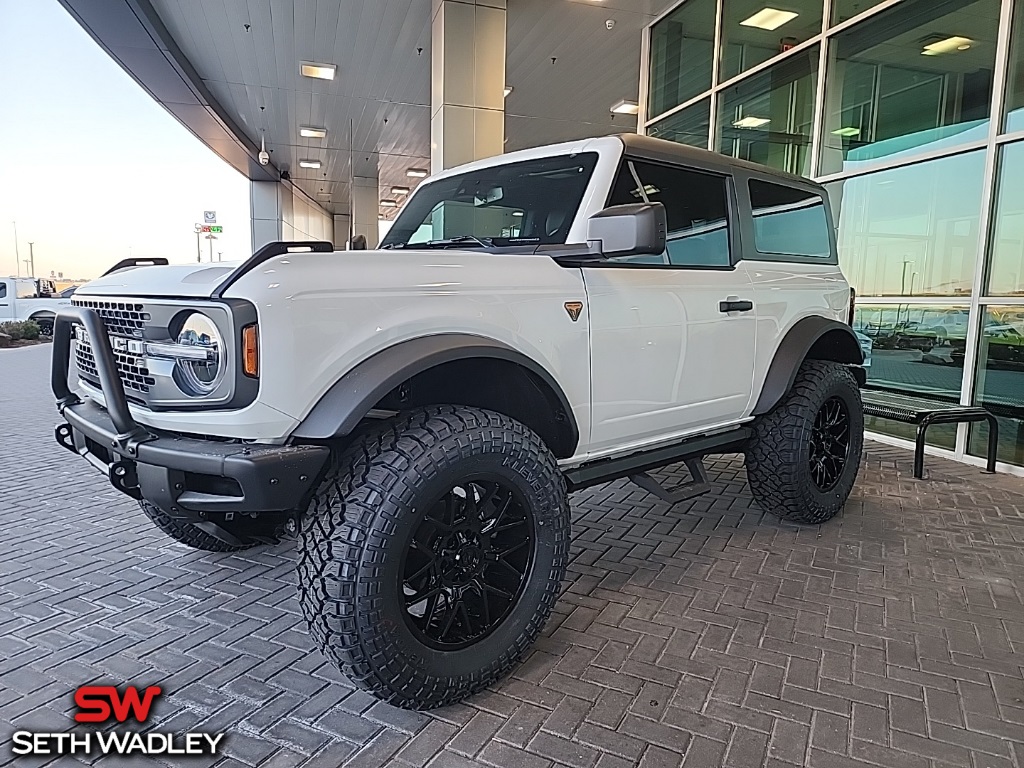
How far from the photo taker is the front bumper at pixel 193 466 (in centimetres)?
165

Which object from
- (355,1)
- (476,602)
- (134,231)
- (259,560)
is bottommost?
(259,560)

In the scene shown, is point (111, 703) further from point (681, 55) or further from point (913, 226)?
point (681, 55)

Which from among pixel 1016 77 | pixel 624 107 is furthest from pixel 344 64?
pixel 1016 77

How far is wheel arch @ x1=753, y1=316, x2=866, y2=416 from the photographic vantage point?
10.6 ft

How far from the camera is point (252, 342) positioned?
1.68 m

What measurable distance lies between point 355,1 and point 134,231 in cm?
772

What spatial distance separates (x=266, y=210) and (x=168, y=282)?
19514 mm

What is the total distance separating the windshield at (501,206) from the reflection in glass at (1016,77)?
4030 mm

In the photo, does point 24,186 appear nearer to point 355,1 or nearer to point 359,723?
point 355,1

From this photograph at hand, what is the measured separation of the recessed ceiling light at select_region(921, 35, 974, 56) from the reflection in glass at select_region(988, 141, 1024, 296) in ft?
3.40

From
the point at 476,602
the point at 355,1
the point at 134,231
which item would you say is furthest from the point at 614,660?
the point at 134,231

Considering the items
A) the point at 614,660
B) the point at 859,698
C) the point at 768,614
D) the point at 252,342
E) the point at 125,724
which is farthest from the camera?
the point at 768,614

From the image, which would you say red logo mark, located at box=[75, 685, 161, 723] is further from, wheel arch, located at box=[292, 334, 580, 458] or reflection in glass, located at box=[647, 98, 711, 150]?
reflection in glass, located at box=[647, 98, 711, 150]

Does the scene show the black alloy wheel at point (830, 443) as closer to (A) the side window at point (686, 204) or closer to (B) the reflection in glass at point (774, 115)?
(A) the side window at point (686, 204)
